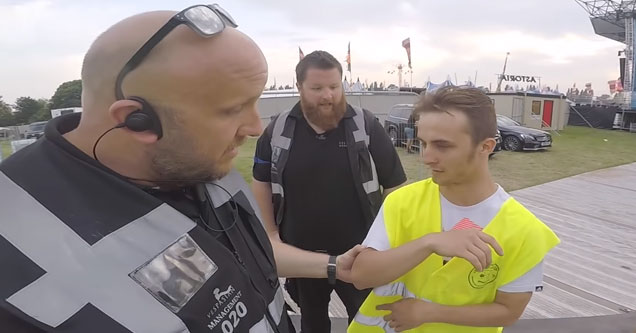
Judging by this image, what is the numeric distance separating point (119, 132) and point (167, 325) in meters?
0.41

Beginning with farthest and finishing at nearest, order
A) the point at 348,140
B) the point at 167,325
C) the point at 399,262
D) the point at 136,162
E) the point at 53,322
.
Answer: the point at 348,140
the point at 399,262
the point at 136,162
the point at 167,325
the point at 53,322

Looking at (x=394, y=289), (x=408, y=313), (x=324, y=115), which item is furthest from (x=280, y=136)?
(x=408, y=313)

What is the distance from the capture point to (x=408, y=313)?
1.52 m

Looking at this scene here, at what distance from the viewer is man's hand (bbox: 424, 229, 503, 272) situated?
1.25 metres

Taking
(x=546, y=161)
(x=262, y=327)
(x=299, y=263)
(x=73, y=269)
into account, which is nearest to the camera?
(x=73, y=269)

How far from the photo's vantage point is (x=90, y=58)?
0.96m

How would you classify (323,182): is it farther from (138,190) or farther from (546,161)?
(546,161)

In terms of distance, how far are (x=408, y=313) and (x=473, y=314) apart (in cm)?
21

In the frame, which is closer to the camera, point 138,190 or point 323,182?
point 138,190

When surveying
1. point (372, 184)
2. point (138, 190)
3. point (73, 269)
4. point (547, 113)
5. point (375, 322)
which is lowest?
point (547, 113)

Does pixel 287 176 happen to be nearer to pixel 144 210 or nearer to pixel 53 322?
pixel 144 210

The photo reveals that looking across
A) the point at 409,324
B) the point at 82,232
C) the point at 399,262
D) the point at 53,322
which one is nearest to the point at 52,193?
the point at 82,232

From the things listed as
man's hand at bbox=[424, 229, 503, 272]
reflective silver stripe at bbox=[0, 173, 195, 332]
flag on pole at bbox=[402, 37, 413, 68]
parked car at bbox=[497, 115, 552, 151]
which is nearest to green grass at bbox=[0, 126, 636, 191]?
parked car at bbox=[497, 115, 552, 151]

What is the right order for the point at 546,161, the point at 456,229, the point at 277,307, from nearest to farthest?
the point at 277,307 → the point at 456,229 → the point at 546,161
